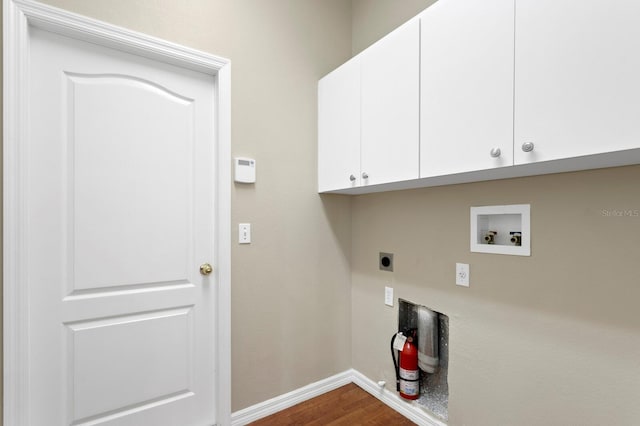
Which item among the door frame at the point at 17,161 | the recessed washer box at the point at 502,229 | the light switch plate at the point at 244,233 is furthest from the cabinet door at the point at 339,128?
the door frame at the point at 17,161

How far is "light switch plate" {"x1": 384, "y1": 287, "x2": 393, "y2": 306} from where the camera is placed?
197 centimetres

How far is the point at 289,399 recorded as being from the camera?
195 centimetres

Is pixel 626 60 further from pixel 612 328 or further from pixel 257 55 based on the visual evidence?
pixel 257 55

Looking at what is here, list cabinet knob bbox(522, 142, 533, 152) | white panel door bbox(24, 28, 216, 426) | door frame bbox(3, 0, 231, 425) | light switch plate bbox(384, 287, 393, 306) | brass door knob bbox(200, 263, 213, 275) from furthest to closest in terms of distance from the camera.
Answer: light switch plate bbox(384, 287, 393, 306), brass door knob bbox(200, 263, 213, 275), white panel door bbox(24, 28, 216, 426), door frame bbox(3, 0, 231, 425), cabinet knob bbox(522, 142, 533, 152)

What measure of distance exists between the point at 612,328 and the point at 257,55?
2121 mm

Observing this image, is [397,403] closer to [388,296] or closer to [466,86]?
[388,296]

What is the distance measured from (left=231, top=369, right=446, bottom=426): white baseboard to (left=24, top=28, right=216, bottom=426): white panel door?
0.74 ft

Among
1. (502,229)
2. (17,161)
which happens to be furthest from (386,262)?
(17,161)

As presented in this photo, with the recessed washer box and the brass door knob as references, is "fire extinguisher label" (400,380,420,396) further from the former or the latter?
the brass door knob

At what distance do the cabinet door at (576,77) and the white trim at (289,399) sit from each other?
183cm

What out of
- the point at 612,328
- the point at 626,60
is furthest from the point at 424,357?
the point at 626,60

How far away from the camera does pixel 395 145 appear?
1.52 meters

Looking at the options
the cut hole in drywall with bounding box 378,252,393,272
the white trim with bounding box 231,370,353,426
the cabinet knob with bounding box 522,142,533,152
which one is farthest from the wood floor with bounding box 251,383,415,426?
the cabinet knob with bounding box 522,142,533,152

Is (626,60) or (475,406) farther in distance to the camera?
(475,406)
